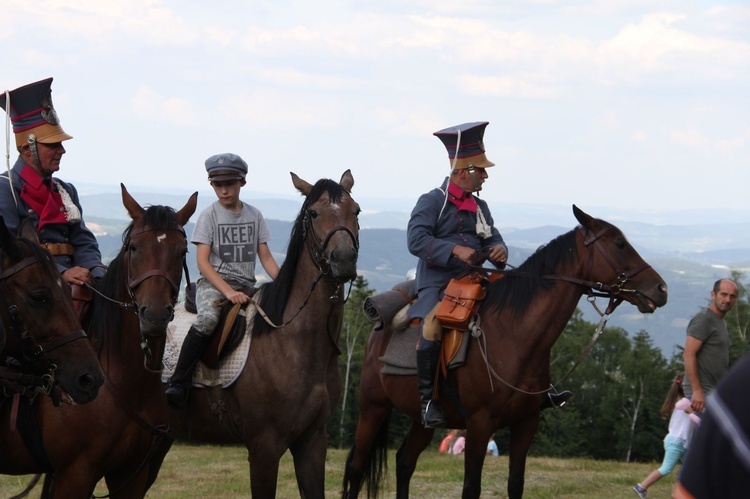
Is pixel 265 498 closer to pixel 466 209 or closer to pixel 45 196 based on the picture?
pixel 45 196

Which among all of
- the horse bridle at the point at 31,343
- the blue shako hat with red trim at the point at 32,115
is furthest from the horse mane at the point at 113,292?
the blue shako hat with red trim at the point at 32,115

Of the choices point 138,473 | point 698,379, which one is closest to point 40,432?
point 138,473

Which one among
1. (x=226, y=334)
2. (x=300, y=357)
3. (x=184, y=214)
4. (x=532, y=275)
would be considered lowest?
(x=300, y=357)

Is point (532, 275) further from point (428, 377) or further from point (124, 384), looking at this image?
point (124, 384)

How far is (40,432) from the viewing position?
238 inches

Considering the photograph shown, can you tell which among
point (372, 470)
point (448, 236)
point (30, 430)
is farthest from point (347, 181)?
point (372, 470)

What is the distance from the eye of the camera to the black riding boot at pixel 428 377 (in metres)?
8.81

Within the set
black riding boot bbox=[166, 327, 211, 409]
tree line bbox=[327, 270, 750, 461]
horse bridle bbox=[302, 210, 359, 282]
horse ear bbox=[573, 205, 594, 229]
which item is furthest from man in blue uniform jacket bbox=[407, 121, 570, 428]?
tree line bbox=[327, 270, 750, 461]

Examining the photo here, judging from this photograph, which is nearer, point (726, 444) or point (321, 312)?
point (726, 444)

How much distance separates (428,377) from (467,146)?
2.11 meters

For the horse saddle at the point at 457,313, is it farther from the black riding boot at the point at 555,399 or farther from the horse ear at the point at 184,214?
the horse ear at the point at 184,214

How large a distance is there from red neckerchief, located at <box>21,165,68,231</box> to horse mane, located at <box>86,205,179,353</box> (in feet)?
1.84

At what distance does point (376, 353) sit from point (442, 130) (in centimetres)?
229

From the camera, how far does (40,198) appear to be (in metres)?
6.78
